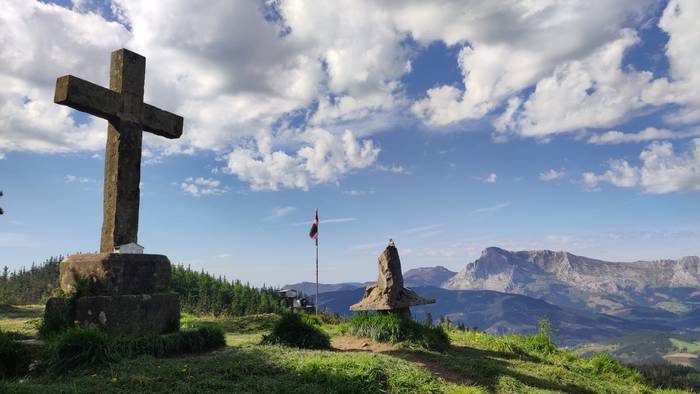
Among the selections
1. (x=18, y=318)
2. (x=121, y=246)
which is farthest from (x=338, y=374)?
(x=18, y=318)

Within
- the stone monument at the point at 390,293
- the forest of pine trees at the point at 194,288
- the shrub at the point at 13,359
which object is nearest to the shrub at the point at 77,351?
the shrub at the point at 13,359

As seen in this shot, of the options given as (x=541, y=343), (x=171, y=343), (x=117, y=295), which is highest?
(x=117, y=295)

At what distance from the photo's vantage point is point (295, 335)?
1091 centimetres

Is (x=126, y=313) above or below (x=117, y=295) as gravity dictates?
below

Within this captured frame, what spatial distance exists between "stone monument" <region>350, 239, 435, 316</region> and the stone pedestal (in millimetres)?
6623

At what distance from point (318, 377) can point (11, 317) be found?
1364 centimetres

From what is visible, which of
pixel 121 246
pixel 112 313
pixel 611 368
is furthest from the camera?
A: pixel 611 368

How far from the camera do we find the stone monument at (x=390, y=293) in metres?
14.5

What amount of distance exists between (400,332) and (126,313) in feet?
23.2

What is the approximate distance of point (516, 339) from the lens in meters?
15.9

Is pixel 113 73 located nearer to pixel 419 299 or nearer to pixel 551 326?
pixel 419 299

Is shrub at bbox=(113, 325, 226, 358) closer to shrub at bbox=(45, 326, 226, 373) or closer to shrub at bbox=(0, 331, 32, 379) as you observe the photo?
shrub at bbox=(45, 326, 226, 373)

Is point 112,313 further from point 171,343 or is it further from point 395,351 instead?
point 395,351

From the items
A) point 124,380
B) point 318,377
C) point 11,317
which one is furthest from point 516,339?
point 11,317
